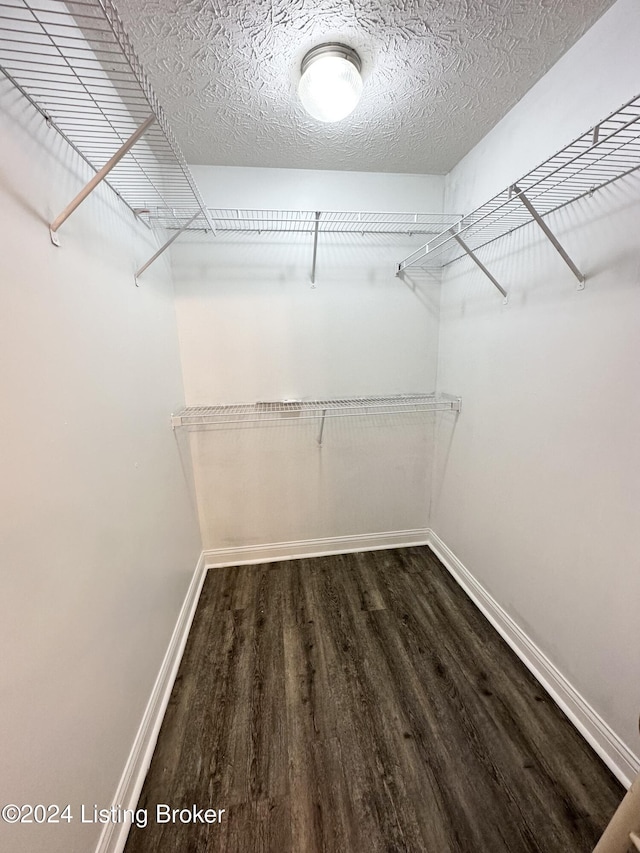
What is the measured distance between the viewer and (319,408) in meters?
2.00

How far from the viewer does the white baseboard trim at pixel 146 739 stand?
981 millimetres

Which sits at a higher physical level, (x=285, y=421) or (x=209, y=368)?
(x=209, y=368)

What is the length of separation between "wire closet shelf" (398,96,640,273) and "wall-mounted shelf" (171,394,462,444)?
0.89m

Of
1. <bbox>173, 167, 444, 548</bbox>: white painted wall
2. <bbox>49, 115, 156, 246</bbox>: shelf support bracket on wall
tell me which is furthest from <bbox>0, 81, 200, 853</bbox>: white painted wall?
<bbox>173, 167, 444, 548</bbox>: white painted wall

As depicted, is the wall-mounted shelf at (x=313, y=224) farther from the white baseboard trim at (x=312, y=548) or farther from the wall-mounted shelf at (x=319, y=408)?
the white baseboard trim at (x=312, y=548)

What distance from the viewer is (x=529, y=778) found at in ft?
3.76

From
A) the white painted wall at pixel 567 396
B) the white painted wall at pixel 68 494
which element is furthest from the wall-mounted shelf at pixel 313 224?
the white painted wall at pixel 68 494

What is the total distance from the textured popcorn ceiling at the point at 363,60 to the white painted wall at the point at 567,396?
6.5 inches

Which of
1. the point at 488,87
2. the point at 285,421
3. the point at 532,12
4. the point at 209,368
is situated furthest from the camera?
the point at 285,421

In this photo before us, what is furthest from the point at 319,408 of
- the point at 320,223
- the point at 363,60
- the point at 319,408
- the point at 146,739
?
the point at 146,739

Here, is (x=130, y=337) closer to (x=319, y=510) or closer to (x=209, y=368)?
(x=209, y=368)

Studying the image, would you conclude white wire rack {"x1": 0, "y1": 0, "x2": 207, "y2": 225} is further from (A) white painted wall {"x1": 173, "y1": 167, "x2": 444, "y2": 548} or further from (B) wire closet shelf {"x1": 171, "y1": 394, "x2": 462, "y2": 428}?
(B) wire closet shelf {"x1": 171, "y1": 394, "x2": 462, "y2": 428}

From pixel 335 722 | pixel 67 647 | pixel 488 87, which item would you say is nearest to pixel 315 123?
pixel 488 87

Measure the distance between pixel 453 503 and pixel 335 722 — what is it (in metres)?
1.32
